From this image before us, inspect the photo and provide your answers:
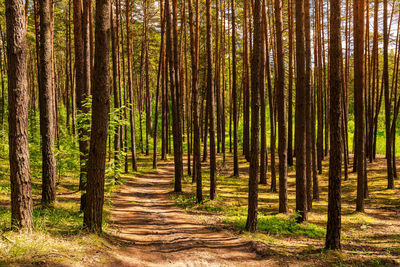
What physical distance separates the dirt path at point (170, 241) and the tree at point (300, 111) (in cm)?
321

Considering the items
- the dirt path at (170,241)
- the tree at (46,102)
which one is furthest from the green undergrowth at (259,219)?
the tree at (46,102)

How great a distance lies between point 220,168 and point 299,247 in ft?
49.6

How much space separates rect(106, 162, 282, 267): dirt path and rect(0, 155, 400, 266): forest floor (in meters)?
0.02

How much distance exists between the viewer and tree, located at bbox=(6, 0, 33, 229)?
5.52m

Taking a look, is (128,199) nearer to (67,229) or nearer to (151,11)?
(67,229)

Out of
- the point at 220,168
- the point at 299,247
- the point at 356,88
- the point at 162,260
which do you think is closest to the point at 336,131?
the point at 299,247

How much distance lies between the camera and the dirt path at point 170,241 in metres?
6.28

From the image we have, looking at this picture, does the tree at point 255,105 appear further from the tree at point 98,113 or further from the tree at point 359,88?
the tree at point 359,88

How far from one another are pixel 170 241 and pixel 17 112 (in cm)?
488

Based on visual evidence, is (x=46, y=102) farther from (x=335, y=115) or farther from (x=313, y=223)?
(x=313, y=223)

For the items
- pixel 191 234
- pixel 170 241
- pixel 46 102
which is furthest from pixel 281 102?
pixel 46 102

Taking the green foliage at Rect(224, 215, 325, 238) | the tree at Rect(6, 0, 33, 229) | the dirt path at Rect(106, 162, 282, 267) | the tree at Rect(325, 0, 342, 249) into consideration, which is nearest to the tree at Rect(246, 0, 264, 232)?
the green foliage at Rect(224, 215, 325, 238)

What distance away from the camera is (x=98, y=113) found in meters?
6.40

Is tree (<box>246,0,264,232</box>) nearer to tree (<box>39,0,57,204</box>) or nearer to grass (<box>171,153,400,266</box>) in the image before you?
grass (<box>171,153,400,266</box>)
